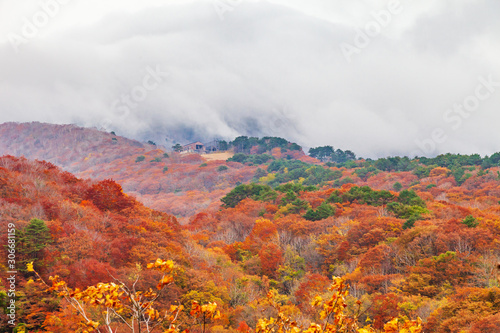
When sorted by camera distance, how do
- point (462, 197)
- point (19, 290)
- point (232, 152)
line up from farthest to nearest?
point (232, 152) < point (462, 197) < point (19, 290)

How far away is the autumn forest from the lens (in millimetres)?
8570

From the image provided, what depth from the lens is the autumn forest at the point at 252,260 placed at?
28.1 feet

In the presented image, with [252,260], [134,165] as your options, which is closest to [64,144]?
[134,165]

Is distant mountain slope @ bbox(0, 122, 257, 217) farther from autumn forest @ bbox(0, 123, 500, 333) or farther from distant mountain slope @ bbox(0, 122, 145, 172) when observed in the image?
autumn forest @ bbox(0, 123, 500, 333)

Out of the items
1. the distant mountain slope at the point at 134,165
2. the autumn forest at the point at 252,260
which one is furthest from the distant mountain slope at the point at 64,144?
the autumn forest at the point at 252,260

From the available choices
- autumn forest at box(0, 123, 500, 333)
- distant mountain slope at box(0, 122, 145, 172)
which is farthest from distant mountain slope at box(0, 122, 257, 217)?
autumn forest at box(0, 123, 500, 333)

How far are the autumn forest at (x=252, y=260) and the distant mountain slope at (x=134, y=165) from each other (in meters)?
32.0

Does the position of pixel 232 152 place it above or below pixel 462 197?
above

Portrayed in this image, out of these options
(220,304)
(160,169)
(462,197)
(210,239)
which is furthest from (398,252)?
(160,169)

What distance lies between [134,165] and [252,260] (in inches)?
3706

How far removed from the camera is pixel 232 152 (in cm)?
12650

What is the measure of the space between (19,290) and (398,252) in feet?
71.9

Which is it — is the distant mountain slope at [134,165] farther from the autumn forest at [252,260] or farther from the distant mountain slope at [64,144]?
the autumn forest at [252,260]

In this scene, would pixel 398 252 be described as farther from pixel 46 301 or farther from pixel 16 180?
pixel 16 180
